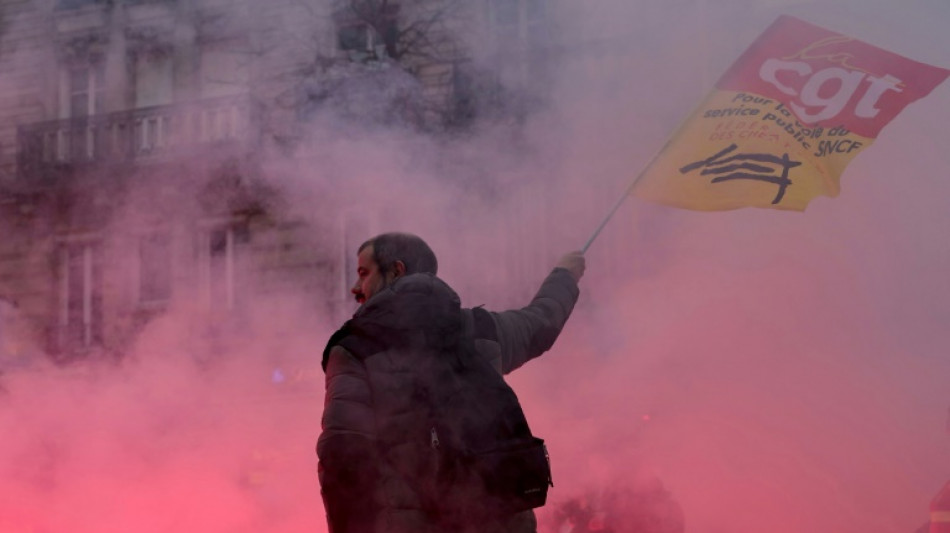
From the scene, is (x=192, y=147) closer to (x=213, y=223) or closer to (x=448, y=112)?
(x=213, y=223)

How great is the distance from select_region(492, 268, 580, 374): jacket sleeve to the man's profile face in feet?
0.85

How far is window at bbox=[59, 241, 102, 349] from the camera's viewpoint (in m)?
12.1

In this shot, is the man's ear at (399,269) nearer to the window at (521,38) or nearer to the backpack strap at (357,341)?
the backpack strap at (357,341)

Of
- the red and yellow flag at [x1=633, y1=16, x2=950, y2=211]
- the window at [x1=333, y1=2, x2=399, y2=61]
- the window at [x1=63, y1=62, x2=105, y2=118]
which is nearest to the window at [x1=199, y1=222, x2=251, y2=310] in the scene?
the window at [x1=63, y1=62, x2=105, y2=118]

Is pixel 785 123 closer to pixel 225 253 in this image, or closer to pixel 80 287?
pixel 225 253

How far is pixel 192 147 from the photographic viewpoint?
1210cm

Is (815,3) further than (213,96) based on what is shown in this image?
No

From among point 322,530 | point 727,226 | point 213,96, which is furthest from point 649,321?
point 213,96

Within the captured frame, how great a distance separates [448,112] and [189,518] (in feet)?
12.7

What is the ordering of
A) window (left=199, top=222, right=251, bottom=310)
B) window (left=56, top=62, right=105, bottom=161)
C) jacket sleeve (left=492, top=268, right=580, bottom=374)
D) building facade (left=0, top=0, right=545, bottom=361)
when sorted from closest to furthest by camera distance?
jacket sleeve (left=492, top=268, right=580, bottom=374)
building facade (left=0, top=0, right=545, bottom=361)
window (left=199, top=222, right=251, bottom=310)
window (left=56, top=62, right=105, bottom=161)

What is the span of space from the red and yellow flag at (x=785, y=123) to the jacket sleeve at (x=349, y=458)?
1809 millimetres

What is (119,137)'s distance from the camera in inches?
517

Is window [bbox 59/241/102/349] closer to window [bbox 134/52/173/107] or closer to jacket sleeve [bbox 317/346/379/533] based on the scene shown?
window [bbox 134/52/173/107]

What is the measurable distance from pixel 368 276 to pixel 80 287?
1052cm
